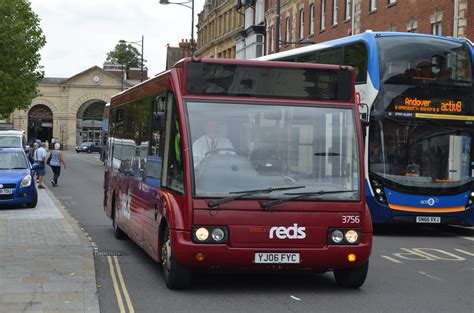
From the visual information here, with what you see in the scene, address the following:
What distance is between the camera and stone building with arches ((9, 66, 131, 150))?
4281 inches

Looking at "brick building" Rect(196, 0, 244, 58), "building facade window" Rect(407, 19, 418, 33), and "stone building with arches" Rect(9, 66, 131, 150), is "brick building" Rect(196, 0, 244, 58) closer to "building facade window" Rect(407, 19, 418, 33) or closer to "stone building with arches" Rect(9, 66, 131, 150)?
"stone building with arches" Rect(9, 66, 131, 150)

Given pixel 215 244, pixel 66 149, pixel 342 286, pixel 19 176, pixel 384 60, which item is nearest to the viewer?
pixel 215 244

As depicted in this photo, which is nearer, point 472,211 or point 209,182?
point 209,182

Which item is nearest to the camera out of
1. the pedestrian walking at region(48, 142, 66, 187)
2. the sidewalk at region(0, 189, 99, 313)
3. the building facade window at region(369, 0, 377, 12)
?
the sidewalk at region(0, 189, 99, 313)

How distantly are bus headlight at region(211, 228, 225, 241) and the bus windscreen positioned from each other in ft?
4.91

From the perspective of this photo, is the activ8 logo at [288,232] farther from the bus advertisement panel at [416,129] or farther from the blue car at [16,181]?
the blue car at [16,181]

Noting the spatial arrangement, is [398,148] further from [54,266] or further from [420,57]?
[54,266]

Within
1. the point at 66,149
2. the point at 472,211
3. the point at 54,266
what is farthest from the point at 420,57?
the point at 66,149

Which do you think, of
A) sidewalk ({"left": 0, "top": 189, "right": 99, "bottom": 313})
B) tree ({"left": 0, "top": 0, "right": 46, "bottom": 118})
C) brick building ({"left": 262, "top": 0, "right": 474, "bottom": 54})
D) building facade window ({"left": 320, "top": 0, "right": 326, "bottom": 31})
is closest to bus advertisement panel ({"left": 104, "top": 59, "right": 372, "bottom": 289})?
sidewalk ({"left": 0, "top": 189, "right": 99, "bottom": 313})

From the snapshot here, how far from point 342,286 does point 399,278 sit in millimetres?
1171

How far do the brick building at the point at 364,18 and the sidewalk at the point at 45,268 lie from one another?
19398 mm

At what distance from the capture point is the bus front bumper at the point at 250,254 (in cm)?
847

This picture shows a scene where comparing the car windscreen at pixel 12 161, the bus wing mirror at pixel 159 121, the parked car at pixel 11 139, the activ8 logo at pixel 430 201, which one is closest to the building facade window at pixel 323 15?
the parked car at pixel 11 139

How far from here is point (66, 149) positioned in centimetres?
11000
